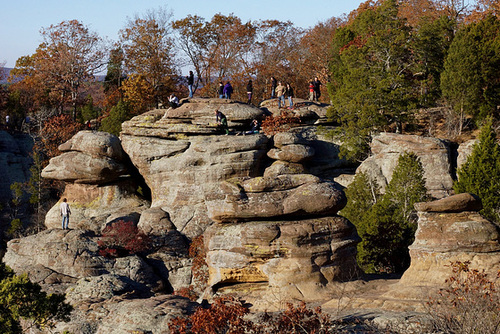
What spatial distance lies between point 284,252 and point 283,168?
15.5 m

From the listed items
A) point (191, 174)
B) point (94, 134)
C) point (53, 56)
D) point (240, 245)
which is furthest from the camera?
point (53, 56)

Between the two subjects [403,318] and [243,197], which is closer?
[403,318]

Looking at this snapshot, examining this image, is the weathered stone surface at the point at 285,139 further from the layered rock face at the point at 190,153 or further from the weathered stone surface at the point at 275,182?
the weathered stone surface at the point at 275,182

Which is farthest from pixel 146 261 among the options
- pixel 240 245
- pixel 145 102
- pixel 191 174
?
pixel 145 102

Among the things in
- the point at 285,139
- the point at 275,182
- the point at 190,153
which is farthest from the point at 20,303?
the point at 285,139

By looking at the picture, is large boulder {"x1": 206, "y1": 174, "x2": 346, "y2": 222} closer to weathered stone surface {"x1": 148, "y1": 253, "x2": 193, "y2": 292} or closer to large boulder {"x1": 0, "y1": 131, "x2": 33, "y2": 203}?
weathered stone surface {"x1": 148, "y1": 253, "x2": 193, "y2": 292}

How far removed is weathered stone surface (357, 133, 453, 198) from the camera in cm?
2952

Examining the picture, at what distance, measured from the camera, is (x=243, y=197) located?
16328 mm

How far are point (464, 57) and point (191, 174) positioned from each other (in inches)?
657

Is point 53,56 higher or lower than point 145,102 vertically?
higher

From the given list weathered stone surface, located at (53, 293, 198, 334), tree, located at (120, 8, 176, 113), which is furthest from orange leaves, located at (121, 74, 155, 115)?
weathered stone surface, located at (53, 293, 198, 334)

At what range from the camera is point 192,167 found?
102ft

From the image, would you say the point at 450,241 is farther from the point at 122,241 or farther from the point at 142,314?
the point at 122,241

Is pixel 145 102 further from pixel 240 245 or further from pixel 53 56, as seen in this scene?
pixel 240 245
